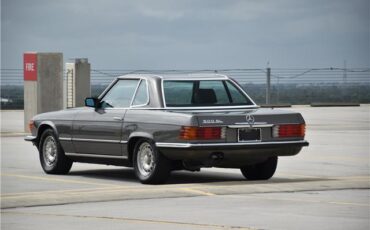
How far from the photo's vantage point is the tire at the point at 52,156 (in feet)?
57.5

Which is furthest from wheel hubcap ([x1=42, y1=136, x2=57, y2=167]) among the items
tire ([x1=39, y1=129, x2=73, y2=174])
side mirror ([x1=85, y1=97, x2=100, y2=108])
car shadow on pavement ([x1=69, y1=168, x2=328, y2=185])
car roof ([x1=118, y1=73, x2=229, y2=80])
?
Answer: car roof ([x1=118, y1=73, x2=229, y2=80])

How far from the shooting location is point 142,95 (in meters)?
16.5

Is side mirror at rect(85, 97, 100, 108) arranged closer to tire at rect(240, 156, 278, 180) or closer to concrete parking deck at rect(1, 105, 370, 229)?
concrete parking deck at rect(1, 105, 370, 229)

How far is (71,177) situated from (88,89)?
20.2 meters

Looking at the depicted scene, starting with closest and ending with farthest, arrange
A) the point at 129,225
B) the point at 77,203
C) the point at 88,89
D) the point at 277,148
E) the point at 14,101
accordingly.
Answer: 1. the point at 129,225
2. the point at 77,203
3. the point at 277,148
4. the point at 88,89
5. the point at 14,101

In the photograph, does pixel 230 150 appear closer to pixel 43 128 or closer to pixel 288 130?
pixel 288 130


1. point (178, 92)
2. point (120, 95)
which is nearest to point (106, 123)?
point (120, 95)

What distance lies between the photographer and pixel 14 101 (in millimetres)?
49094

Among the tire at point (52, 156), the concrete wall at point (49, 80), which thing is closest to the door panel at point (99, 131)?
the tire at point (52, 156)

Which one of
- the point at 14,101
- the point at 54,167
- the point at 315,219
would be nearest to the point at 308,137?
the point at 54,167

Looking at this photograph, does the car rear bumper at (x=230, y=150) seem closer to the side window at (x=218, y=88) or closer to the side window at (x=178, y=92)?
the side window at (x=178, y=92)

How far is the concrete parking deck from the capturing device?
11398 millimetres

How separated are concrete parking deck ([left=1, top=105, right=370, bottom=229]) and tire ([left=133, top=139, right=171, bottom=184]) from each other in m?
0.18

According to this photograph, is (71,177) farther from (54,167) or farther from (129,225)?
(129,225)
